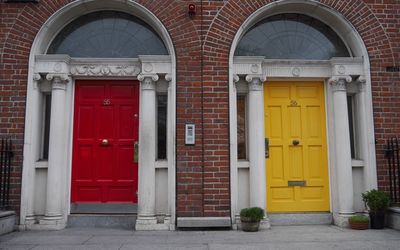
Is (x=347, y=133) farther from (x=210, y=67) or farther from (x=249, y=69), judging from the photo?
(x=210, y=67)

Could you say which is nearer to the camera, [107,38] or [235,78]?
[235,78]

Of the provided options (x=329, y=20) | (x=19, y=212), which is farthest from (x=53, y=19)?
(x=329, y=20)

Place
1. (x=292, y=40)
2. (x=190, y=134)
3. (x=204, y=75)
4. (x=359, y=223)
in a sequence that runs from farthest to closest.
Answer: (x=292, y=40)
(x=204, y=75)
(x=190, y=134)
(x=359, y=223)

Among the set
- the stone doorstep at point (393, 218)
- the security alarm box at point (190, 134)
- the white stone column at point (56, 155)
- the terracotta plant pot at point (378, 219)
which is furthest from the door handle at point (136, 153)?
the stone doorstep at point (393, 218)

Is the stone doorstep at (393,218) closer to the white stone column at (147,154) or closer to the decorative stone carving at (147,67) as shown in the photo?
the white stone column at (147,154)

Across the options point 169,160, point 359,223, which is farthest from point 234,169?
point 359,223

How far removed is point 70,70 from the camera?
20.0 feet

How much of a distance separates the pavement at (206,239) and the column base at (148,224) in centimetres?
15

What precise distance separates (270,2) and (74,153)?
4.32 metres

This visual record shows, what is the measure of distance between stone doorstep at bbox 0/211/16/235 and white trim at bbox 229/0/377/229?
369cm

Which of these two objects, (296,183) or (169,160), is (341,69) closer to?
(296,183)

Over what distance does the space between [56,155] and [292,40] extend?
4.60 metres

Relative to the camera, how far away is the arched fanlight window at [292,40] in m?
6.38

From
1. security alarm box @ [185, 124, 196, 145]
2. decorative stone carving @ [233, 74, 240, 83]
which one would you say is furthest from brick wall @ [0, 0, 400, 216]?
decorative stone carving @ [233, 74, 240, 83]
